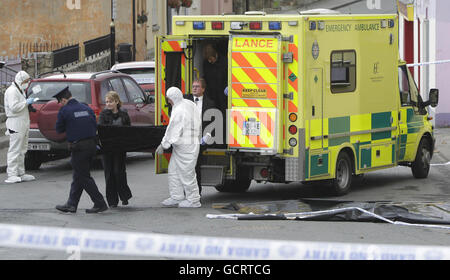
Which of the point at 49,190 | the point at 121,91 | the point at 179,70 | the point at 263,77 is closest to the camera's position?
the point at 263,77

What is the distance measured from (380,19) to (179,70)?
3.15 m

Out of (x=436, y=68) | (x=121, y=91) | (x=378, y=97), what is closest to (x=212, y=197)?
(x=378, y=97)

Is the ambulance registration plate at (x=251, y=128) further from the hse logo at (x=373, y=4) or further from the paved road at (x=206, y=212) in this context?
the hse logo at (x=373, y=4)

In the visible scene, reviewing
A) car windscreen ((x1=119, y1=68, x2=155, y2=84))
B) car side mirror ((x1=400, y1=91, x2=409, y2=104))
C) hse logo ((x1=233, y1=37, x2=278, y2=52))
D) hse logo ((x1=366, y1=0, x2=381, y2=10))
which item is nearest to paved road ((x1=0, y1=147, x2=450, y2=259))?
car side mirror ((x1=400, y1=91, x2=409, y2=104))

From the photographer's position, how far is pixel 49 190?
615 inches

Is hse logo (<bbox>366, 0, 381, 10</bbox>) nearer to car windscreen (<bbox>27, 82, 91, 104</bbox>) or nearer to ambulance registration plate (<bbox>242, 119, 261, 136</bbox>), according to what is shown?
car windscreen (<bbox>27, 82, 91, 104</bbox>)

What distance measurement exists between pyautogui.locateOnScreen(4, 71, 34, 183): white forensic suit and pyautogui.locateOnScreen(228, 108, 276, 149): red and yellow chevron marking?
444 cm

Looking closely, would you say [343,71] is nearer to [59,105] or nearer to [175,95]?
[175,95]

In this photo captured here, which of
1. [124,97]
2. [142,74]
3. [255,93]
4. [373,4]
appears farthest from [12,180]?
[373,4]

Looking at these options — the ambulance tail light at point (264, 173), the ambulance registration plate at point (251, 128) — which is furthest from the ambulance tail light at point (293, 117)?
the ambulance tail light at point (264, 173)

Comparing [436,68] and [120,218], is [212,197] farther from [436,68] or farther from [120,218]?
[436,68]

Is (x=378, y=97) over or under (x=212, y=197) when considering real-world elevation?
over

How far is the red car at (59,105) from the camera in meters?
17.6

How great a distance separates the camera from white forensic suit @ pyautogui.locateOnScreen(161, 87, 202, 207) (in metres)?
13.3
